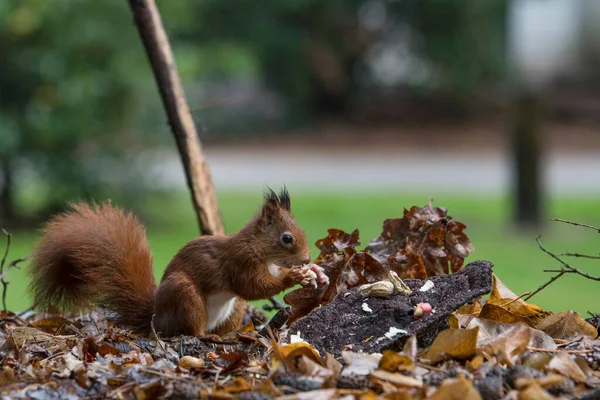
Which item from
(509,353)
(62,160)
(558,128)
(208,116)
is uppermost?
(509,353)

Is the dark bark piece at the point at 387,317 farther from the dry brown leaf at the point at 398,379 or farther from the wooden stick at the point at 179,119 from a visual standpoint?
the wooden stick at the point at 179,119

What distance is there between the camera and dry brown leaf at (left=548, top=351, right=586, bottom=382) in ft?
6.69

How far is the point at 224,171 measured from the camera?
1281cm

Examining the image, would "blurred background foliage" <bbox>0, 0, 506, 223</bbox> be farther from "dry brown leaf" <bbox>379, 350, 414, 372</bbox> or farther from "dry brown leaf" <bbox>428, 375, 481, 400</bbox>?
"dry brown leaf" <bbox>428, 375, 481, 400</bbox>

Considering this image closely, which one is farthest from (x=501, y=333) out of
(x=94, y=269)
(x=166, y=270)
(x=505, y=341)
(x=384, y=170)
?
(x=384, y=170)

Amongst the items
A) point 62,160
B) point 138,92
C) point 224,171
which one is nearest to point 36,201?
point 62,160

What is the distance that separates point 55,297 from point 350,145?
39.7ft

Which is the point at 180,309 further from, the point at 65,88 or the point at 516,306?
the point at 65,88

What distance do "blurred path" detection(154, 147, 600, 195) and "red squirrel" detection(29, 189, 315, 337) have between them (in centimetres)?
689

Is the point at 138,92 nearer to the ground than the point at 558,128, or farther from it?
farther from it

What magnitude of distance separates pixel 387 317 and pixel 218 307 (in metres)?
0.67

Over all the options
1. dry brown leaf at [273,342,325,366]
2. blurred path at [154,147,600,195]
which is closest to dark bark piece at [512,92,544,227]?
blurred path at [154,147,600,195]

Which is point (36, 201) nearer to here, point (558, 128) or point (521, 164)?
point (521, 164)

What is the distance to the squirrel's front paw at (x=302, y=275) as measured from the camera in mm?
2676
